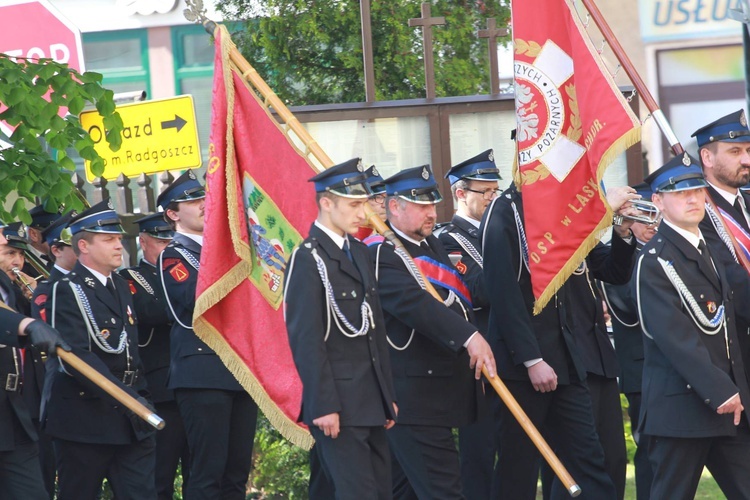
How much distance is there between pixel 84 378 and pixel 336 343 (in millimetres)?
1674

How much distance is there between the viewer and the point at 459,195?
842cm

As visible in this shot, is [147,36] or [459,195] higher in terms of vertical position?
[147,36]

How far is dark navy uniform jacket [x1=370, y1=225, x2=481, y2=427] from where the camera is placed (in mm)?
6930

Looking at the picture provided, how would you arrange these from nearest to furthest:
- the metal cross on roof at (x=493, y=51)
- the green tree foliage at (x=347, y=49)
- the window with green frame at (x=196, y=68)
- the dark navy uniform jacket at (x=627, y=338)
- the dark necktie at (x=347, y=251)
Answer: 1. the dark necktie at (x=347, y=251)
2. the dark navy uniform jacket at (x=627, y=338)
3. the metal cross on roof at (x=493, y=51)
4. the green tree foliage at (x=347, y=49)
5. the window with green frame at (x=196, y=68)

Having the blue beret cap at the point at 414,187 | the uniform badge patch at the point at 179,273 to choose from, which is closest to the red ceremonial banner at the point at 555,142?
the blue beret cap at the point at 414,187

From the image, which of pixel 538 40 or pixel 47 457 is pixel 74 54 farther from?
pixel 538 40

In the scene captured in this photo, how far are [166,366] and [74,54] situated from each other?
7708mm

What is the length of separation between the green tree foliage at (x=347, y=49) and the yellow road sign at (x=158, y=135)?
4.85 feet

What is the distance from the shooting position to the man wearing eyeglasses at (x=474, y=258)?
8109 millimetres

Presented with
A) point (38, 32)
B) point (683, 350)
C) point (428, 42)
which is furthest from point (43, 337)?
point (38, 32)

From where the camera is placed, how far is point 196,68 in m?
17.7

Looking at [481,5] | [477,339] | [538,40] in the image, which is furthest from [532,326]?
[481,5]

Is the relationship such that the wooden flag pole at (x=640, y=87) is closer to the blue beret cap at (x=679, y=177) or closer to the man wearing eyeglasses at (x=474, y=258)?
the blue beret cap at (x=679, y=177)

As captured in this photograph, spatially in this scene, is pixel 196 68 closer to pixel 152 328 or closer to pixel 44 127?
pixel 152 328
